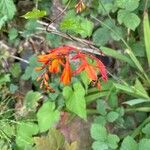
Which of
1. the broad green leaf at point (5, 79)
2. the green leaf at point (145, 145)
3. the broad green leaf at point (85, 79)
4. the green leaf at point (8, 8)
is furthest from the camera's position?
the broad green leaf at point (5, 79)

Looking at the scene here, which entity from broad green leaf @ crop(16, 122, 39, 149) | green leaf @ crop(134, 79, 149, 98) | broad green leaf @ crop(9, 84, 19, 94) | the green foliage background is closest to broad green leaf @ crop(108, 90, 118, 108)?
the green foliage background

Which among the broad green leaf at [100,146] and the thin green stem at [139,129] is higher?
the broad green leaf at [100,146]

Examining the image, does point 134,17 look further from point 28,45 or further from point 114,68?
point 28,45

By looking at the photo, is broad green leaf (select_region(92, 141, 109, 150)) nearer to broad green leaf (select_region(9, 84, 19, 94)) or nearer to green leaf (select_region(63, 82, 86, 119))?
green leaf (select_region(63, 82, 86, 119))

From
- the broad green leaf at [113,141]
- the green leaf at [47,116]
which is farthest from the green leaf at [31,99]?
the broad green leaf at [113,141]

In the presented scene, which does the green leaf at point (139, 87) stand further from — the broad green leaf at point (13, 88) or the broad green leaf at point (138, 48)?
the broad green leaf at point (13, 88)
